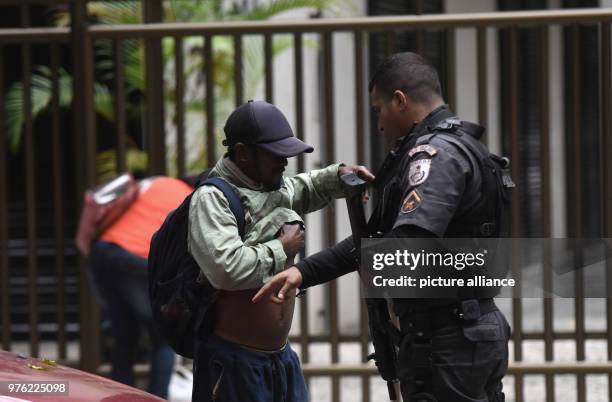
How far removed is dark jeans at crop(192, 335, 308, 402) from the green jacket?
29cm

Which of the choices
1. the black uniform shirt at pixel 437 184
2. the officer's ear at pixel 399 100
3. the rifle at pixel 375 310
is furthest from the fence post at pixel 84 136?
the black uniform shirt at pixel 437 184

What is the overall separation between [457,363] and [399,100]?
94 cm

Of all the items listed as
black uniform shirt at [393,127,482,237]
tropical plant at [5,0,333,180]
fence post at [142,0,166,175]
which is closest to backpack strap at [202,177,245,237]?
black uniform shirt at [393,127,482,237]

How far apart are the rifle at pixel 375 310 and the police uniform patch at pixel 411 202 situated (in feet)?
0.78

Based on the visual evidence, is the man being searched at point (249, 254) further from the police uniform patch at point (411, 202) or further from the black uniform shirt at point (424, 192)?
the police uniform patch at point (411, 202)

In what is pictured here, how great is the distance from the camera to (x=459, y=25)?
660 centimetres

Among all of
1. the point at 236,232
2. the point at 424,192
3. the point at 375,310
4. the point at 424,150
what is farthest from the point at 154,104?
the point at 424,192

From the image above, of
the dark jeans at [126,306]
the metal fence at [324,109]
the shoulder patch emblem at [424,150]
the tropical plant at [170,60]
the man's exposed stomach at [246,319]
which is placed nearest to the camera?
the shoulder patch emblem at [424,150]

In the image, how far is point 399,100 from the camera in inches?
163

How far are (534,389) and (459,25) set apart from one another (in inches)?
111

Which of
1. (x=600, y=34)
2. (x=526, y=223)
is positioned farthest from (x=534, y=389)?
(x=526, y=223)

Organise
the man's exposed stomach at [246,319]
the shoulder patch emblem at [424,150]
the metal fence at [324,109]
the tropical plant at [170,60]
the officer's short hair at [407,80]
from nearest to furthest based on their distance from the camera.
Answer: the shoulder patch emblem at [424,150], the officer's short hair at [407,80], the man's exposed stomach at [246,319], the metal fence at [324,109], the tropical plant at [170,60]

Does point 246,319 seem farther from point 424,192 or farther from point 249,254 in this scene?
point 424,192

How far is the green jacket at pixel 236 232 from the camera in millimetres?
4055
